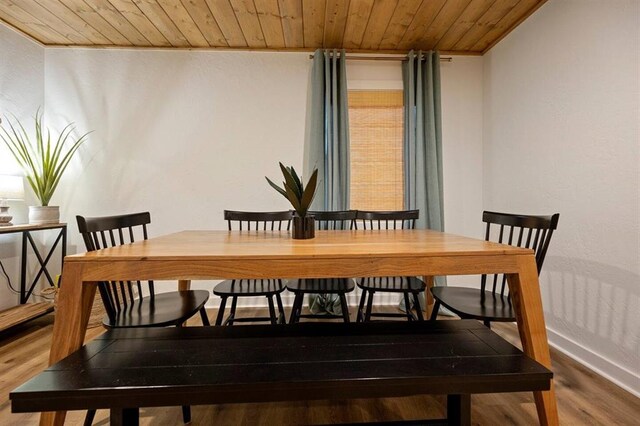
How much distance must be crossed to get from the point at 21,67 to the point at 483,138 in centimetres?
432

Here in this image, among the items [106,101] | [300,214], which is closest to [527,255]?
[300,214]

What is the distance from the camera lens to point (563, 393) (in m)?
1.71

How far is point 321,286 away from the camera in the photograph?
2055 millimetres

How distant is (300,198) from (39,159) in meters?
2.79

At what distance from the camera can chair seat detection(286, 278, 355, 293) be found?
199 centimetres

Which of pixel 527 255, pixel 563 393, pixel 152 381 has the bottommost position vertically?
pixel 563 393

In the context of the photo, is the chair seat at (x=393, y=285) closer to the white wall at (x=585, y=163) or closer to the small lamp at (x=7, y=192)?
the white wall at (x=585, y=163)

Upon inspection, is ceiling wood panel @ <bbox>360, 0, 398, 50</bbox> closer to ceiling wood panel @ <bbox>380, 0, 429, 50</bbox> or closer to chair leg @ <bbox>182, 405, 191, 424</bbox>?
ceiling wood panel @ <bbox>380, 0, 429, 50</bbox>

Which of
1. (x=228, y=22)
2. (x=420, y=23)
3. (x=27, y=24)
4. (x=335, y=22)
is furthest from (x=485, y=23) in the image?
(x=27, y=24)

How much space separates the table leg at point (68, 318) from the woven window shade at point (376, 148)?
2.42m

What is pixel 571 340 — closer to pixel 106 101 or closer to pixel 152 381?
pixel 152 381

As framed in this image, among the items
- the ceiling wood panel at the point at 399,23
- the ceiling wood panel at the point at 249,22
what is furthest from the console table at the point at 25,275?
the ceiling wood panel at the point at 399,23

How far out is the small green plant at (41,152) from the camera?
8.86 feet

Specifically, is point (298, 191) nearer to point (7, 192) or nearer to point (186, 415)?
point (186, 415)
